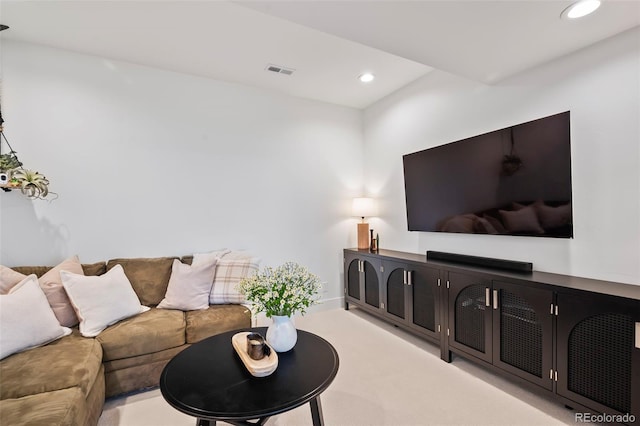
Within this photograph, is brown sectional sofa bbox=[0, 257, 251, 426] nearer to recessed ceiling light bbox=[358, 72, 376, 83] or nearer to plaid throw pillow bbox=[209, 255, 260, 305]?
plaid throw pillow bbox=[209, 255, 260, 305]

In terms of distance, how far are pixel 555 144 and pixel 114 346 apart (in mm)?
3407

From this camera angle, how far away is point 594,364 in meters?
1.75

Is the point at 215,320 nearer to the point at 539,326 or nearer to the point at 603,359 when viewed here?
the point at 539,326

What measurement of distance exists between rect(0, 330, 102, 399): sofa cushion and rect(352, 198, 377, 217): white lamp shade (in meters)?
2.98

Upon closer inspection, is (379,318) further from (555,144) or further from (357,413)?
(555,144)

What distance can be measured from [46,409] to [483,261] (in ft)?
9.73

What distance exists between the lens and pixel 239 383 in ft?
4.68

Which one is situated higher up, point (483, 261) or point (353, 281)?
point (483, 261)

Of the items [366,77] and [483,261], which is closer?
[483,261]

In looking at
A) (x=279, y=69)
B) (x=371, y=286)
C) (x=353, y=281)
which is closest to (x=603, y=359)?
(x=371, y=286)

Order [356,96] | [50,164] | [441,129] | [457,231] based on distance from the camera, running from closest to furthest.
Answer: [50,164] < [457,231] < [441,129] < [356,96]

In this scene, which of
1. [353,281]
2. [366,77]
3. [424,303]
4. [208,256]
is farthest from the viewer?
[353,281]

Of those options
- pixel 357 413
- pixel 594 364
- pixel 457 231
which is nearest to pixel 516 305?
pixel 594 364

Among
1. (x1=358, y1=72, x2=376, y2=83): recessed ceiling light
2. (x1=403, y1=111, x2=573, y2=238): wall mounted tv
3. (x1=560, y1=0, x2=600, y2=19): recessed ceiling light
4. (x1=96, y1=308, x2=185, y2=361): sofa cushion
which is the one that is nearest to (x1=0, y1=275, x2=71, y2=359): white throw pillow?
(x1=96, y1=308, x2=185, y2=361): sofa cushion
